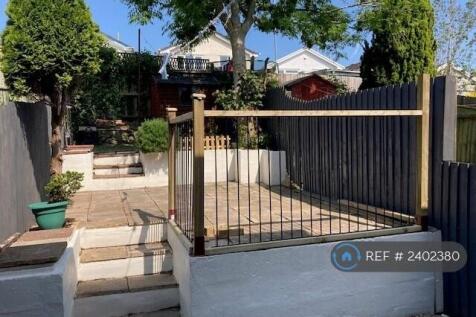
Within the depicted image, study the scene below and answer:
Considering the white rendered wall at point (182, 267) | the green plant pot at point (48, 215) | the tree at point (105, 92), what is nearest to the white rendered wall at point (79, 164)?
the green plant pot at point (48, 215)

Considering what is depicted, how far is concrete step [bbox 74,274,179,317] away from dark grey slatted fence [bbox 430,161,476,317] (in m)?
2.40

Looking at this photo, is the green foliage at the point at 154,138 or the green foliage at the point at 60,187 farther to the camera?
the green foliage at the point at 154,138

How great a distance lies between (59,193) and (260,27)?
292 inches

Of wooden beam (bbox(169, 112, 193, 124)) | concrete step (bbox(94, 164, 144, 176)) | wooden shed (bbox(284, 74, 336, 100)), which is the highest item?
wooden shed (bbox(284, 74, 336, 100))

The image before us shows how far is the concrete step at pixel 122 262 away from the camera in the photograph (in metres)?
3.73

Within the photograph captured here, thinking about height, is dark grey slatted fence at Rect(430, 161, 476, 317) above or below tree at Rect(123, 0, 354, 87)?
below

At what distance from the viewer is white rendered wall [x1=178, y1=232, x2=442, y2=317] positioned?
297cm

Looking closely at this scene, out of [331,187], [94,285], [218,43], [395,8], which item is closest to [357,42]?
[395,8]

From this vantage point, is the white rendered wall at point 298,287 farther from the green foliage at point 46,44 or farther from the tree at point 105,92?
the tree at point 105,92

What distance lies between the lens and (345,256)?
10.9 feet

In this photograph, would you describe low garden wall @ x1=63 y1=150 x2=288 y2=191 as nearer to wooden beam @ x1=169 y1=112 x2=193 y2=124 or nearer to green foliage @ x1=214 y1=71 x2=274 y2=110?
green foliage @ x1=214 y1=71 x2=274 y2=110

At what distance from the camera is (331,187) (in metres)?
5.73

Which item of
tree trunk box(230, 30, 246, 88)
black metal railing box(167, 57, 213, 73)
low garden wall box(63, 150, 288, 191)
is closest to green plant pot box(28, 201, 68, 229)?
low garden wall box(63, 150, 288, 191)

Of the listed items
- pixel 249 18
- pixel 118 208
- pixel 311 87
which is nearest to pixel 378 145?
pixel 118 208
